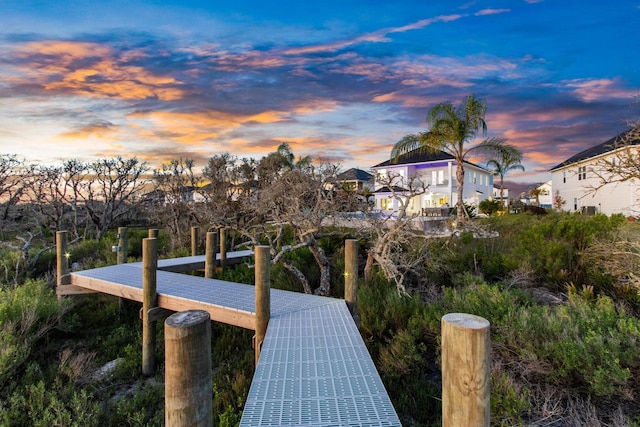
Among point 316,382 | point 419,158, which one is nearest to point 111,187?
point 316,382

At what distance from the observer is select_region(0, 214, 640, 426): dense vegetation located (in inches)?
166

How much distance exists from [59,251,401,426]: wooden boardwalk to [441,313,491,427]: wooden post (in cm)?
117

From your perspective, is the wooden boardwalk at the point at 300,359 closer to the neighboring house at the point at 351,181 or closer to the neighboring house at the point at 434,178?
the neighboring house at the point at 351,181

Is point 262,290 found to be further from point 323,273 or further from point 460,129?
point 460,129

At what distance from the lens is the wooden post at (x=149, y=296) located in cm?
670

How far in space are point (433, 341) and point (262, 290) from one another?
3.10m

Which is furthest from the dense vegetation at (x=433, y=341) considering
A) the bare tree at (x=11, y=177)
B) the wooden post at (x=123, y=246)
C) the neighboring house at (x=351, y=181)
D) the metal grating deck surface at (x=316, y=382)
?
the bare tree at (x=11, y=177)

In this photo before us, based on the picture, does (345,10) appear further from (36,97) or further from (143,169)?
(143,169)

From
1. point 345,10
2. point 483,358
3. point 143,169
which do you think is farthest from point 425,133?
point 483,358

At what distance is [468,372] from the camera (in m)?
1.65

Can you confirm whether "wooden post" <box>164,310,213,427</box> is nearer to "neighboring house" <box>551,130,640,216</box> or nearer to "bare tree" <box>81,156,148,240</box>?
"bare tree" <box>81,156,148,240</box>

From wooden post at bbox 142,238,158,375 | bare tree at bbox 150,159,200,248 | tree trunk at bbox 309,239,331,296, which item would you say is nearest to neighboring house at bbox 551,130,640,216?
tree trunk at bbox 309,239,331,296

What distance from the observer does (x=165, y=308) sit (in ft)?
22.9

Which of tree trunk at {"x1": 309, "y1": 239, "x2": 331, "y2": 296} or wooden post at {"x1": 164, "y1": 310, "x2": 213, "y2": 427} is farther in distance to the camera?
tree trunk at {"x1": 309, "y1": 239, "x2": 331, "y2": 296}
